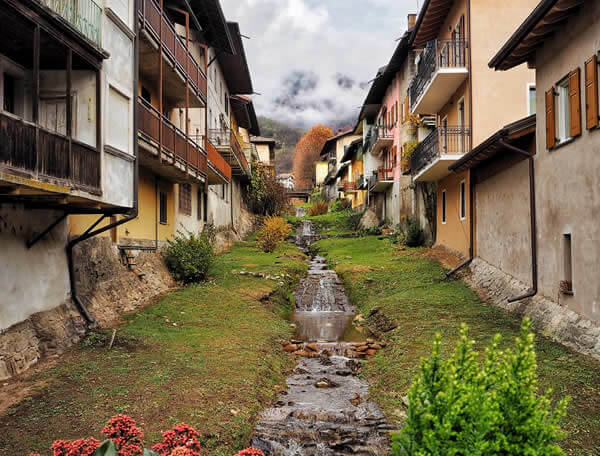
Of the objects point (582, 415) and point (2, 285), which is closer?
point (582, 415)

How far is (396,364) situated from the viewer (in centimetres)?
1020

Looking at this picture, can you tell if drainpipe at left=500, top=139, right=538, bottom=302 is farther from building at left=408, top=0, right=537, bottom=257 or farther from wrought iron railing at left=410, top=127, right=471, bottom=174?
wrought iron railing at left=410, top=127, right=471, bottom=174

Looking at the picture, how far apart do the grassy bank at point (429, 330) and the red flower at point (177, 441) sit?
441 centimetres

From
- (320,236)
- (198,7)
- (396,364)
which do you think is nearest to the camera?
(396,364)

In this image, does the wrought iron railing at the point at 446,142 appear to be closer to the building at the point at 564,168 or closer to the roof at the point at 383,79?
the building at the point at 564,168

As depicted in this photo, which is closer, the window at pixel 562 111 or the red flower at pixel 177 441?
the red flower at pixel 177 441

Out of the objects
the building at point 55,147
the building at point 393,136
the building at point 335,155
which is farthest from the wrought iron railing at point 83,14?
the building at point 335,155

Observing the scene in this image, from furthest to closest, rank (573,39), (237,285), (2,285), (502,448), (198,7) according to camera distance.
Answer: (198,7) < (237,285) < (573,39) < (2,285) < (502,448)

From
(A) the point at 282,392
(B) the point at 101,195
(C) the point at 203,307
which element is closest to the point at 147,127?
(B) the point at 101,195

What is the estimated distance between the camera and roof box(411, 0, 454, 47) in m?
20.0

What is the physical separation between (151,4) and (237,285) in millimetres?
9790

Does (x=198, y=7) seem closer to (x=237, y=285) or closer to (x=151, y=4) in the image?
(x=151, y=4)

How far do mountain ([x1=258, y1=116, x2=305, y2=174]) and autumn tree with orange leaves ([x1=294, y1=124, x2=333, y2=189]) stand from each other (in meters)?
38.3

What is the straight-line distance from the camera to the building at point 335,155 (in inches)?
2808
